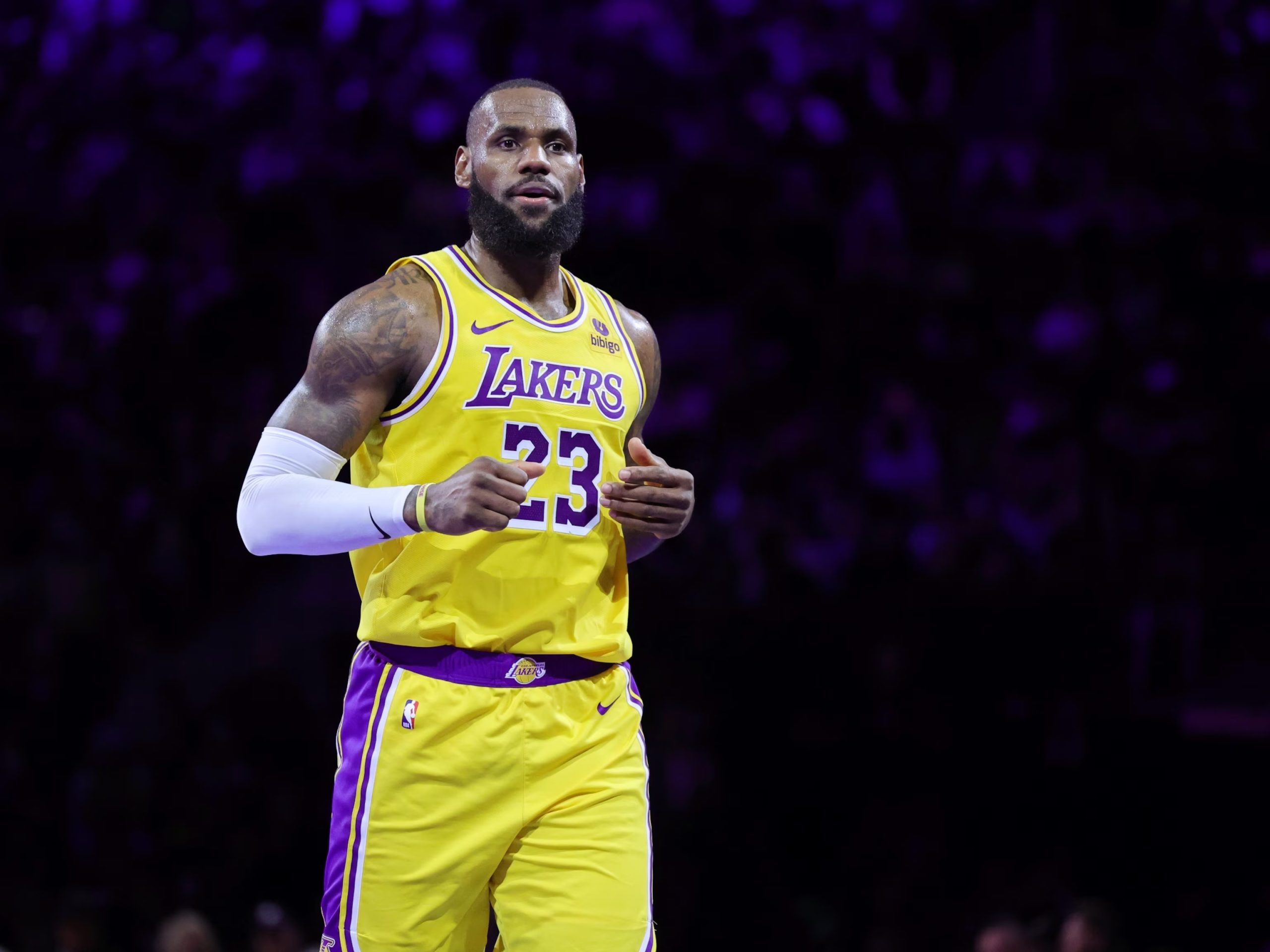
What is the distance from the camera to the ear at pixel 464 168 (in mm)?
2877

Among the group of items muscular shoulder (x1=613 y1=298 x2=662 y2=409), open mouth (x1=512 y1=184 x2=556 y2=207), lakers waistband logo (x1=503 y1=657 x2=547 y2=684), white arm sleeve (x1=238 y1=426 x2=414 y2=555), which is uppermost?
open mouth (x1=512 y1=184 x2=556 y2=207)

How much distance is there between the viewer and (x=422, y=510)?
2.30 metres

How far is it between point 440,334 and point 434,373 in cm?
8

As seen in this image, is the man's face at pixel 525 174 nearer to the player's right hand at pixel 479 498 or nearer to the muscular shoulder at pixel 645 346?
the muscular shoulder at pixel 645 346

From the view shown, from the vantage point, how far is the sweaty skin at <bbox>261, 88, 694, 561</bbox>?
2.26 m

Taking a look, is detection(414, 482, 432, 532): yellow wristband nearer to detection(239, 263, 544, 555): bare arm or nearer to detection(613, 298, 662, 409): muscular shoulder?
detection(239, 263, 544, 555): bare arm

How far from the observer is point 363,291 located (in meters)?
2.55

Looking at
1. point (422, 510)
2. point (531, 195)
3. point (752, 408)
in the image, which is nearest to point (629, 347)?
point (531, 195)

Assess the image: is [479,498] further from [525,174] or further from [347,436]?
[525,174]

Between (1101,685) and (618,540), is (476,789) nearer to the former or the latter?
→ (618,540)

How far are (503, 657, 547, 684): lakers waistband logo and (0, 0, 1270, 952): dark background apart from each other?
10.9 ft

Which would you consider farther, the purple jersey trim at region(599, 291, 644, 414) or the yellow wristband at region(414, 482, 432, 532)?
the purple jersey trim at region(599, 291, 644, 414)

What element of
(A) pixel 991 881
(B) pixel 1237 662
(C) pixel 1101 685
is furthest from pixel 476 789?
(B) pixel 1237 662

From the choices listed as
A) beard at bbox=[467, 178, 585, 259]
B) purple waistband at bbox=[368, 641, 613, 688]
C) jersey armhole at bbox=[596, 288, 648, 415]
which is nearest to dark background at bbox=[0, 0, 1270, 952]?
jersey armhole at bbox=[596, 288, 648, 415]
